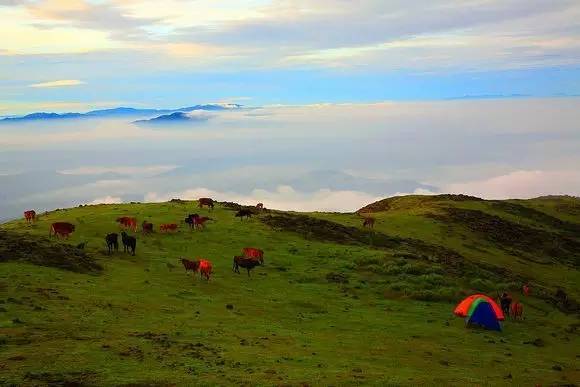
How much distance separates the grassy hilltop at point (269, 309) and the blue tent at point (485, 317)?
1.02 metres

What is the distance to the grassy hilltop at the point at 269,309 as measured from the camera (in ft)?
68.9

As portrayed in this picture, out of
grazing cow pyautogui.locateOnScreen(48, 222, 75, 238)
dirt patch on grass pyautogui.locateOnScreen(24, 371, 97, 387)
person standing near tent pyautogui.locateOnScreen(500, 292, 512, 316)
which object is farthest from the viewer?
grazing cow pyautogui.locateOnScreen(48, 222, 75, 238)

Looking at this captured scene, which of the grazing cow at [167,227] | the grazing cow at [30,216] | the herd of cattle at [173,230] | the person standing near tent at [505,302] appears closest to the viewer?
the person standing near tent at [505,302]

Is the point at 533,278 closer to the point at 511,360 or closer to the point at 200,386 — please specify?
the point at 511,360

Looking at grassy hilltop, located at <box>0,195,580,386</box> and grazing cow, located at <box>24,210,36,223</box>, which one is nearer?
grassy hilltop, located at <box>0,195,580,386</box>

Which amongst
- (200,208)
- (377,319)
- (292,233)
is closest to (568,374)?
(377,319)

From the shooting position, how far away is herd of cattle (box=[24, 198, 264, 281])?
37.8 metres

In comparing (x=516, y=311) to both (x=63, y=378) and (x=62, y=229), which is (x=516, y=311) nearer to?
(x=63, y=378)

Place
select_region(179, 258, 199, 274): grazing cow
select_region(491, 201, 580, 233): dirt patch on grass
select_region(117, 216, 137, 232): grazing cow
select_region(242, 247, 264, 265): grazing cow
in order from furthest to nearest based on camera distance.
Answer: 1. select_region(491, 201, 580, 233): dirt patch on grass
2. select_region(117, 216, 137, 232): grazing cow
3. select_region(242, 247, 264, 265): grazing cow
4. select_region(179, 258, 199, 274): grazing cow

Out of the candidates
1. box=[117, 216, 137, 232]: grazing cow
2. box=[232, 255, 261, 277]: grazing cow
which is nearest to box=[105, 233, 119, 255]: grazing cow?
box=[117, 216, 137, 232]: grazing cow

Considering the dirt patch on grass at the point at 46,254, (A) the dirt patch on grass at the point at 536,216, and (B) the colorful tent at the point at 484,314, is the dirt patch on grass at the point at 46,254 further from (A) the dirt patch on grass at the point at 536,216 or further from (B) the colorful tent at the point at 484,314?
(A) the dirt patch on grass at the point at 536,216

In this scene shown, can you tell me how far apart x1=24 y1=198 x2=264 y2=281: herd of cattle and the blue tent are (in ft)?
51.0

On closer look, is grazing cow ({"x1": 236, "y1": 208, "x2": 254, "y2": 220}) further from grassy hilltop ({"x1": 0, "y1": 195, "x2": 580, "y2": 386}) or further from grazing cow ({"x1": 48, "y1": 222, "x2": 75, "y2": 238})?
grazing cow ({"x1": 48, "y1": 222, "x2": 75, "y2": 238})

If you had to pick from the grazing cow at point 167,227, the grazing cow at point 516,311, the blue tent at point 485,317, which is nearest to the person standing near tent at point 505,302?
the grazing cow at point 516,311
